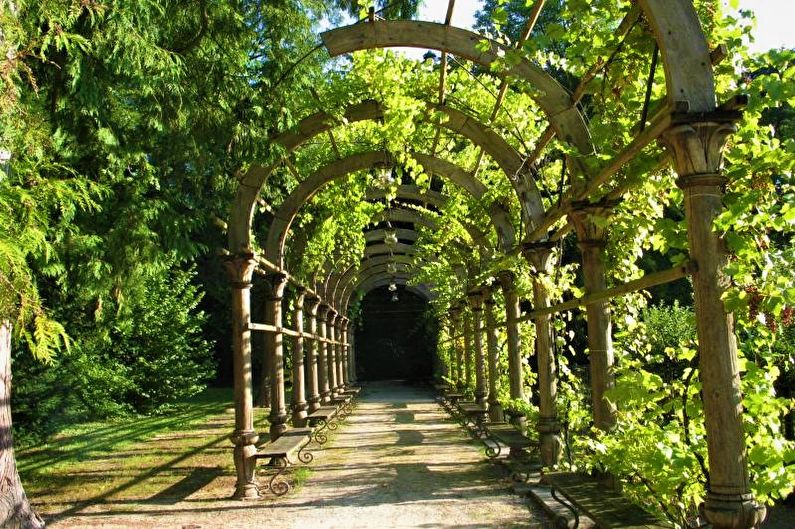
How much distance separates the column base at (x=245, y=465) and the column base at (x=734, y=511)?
5396 millimetres

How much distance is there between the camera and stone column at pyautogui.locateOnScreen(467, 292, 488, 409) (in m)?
12.5

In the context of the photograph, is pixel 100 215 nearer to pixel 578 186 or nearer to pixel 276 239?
pixel 276 239

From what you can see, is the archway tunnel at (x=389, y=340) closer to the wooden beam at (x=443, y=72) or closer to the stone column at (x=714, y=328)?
the wooden beam at (x=443, y=72)

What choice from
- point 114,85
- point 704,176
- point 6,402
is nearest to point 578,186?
point 704,176

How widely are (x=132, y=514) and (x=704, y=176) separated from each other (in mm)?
5872

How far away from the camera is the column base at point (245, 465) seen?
753 cm

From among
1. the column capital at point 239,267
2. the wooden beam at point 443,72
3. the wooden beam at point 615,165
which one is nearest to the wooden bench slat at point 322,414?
the column capital at point 239,267

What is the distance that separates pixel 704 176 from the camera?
10.3 ft

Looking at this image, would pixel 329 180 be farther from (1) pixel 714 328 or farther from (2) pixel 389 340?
(2) pixel 389 340

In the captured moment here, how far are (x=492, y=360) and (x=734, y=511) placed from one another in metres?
8.60

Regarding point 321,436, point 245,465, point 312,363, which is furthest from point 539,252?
point 312,363

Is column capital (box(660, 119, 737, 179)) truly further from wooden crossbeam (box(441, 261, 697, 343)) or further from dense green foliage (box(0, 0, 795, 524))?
wooden crossbeam (box(441, 261, 697, 343))

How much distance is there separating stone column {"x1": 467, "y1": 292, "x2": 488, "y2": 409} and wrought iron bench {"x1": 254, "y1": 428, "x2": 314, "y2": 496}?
12.2ft

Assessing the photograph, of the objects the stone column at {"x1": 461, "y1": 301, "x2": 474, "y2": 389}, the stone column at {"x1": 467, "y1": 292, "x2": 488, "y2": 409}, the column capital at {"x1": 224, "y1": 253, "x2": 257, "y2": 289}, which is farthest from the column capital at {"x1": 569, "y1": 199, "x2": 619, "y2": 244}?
the stone column at {"x1": 461, "y1": 301, "x2": 474, "y2": 389}
